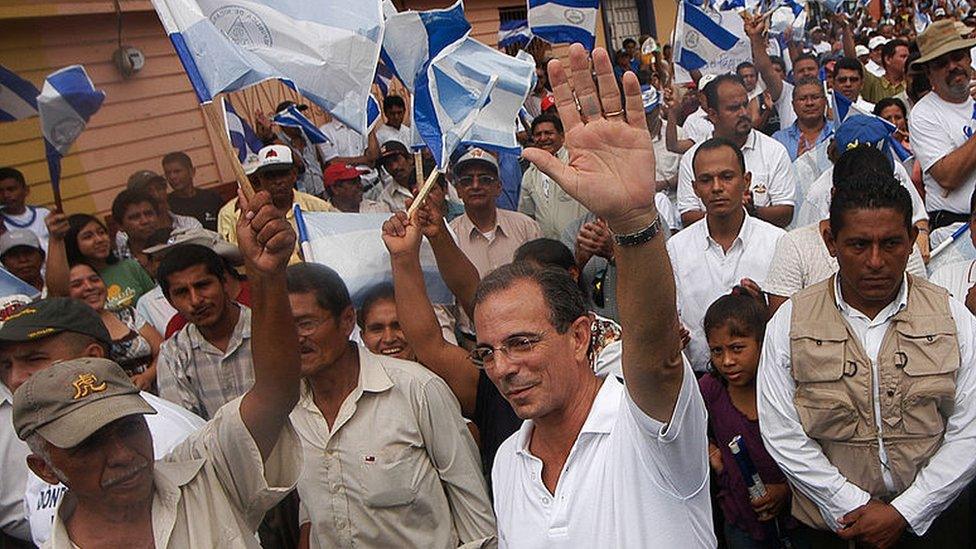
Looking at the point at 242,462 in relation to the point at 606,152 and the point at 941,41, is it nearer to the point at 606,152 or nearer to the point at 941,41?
the point at 606,152

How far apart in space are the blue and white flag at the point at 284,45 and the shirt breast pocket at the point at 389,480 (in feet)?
4.07

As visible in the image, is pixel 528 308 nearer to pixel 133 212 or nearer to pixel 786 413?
pixel 786 413

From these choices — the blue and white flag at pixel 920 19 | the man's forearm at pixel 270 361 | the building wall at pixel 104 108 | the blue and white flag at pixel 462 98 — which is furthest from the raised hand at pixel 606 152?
the blue and white flag at pixel 920 19

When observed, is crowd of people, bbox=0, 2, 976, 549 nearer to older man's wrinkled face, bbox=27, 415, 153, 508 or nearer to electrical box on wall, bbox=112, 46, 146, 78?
older man's wrinkled face, bbox=27, 415, 153, 508

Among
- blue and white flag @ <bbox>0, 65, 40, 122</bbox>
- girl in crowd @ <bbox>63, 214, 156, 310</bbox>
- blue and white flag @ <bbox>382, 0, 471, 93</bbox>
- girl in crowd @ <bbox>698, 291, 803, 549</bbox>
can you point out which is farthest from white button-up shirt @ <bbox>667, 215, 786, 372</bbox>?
blue and white flag @ <bbox>0, 65, 40, 122</bbox>

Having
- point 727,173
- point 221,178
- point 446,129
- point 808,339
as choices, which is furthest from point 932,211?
point 221,178

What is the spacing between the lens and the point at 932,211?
14.4 ft

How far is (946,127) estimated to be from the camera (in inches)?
177

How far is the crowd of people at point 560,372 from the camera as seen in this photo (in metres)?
1.81

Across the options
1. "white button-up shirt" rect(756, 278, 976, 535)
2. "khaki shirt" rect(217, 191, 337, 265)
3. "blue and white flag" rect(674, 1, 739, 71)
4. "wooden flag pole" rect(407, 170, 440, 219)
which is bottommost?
"white button-up shirt" rect(756, 278, 976, 535)

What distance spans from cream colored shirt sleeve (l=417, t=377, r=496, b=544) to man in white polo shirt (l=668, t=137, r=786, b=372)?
166cm

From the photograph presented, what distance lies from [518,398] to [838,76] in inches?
262

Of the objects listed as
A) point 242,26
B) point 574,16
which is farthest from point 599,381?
point 574,16

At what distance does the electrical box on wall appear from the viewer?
886 cm
